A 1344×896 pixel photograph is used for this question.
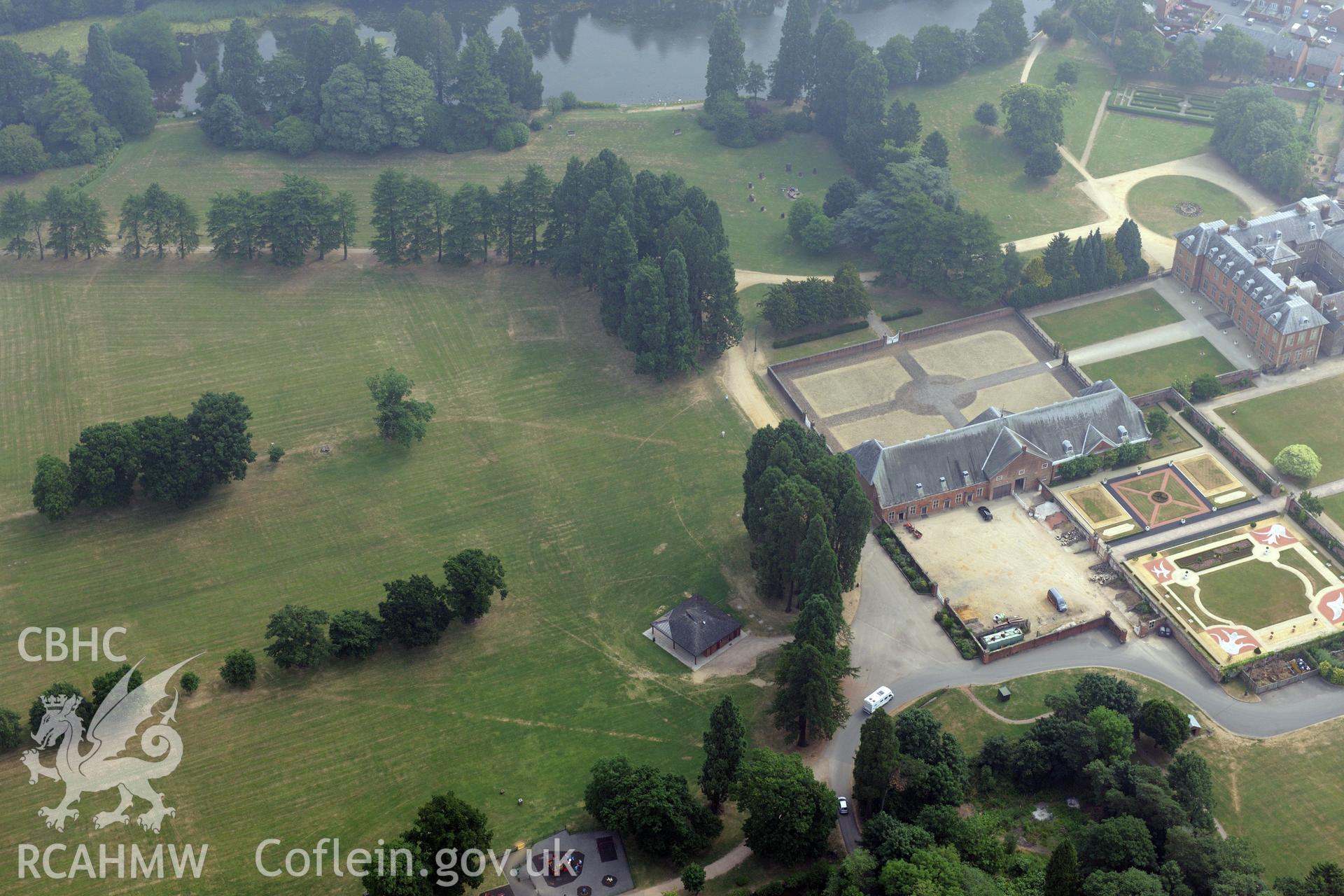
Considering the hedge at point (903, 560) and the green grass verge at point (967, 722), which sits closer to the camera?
the green grass verge at point (967, 722)

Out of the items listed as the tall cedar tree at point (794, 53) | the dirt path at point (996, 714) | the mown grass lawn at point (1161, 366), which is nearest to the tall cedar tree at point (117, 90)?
the tall cedar tree at point (794, 53)

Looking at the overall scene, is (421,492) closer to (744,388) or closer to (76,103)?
(744,388)

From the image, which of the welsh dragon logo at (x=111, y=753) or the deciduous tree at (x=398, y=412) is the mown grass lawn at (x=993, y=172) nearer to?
the deciduous tree at (x=398, y=412)

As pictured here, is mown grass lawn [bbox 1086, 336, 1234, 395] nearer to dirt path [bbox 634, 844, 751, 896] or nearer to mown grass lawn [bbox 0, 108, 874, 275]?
mown grass lawn [bbox 0, 108, 874, 275]

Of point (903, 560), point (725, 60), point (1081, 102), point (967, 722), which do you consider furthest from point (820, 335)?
point (1081, 102)

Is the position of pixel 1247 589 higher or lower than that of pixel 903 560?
higher
